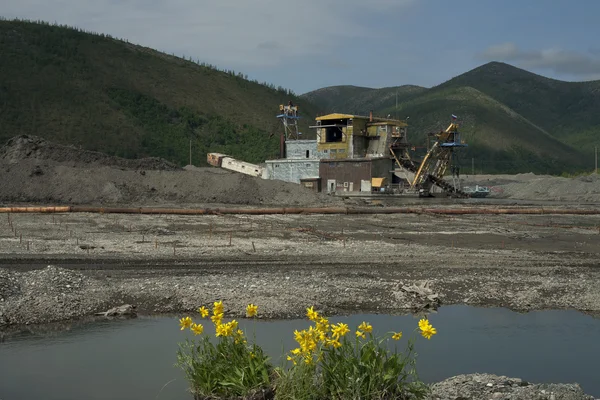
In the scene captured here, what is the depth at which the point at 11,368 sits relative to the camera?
36.8ft

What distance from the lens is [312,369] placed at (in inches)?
322

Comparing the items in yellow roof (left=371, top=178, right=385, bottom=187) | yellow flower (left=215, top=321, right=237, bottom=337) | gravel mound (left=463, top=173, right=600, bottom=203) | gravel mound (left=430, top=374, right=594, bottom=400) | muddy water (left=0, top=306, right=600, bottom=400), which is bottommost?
muddy water (left=0, top=306, right=600, bottom=400)

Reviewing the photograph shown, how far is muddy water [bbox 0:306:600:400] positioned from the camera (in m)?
10.6

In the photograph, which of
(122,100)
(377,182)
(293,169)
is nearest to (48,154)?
(293,169)

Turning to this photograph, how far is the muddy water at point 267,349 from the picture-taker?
10578 millimetres

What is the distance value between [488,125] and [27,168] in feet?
392

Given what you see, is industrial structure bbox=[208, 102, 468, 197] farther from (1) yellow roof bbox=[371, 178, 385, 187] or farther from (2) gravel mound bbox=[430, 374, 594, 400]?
(2) gravel mound bbox=[430, 374, 594, 400]

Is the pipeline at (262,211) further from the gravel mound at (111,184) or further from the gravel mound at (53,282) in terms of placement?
the gravel mound at (53,282)

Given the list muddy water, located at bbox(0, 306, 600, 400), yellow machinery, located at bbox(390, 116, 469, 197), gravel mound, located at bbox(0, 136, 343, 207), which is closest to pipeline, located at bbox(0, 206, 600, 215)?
gravel mound, located at bbox(0, 136, 343, 207)

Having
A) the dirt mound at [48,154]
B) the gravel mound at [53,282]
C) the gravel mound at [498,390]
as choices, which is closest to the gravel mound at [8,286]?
the gravel mound at [53,282]

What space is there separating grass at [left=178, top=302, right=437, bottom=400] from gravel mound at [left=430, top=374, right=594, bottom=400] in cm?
66

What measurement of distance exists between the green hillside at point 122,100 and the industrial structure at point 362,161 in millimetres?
13496

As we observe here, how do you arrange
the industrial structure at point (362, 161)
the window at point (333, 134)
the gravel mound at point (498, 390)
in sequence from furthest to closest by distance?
the window at point (333, 134) < the industrial structure at point (362, 161) < the gravel mound at point (498, 390)

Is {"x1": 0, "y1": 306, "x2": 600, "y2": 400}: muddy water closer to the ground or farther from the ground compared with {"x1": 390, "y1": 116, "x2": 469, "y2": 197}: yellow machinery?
closer to the ground
